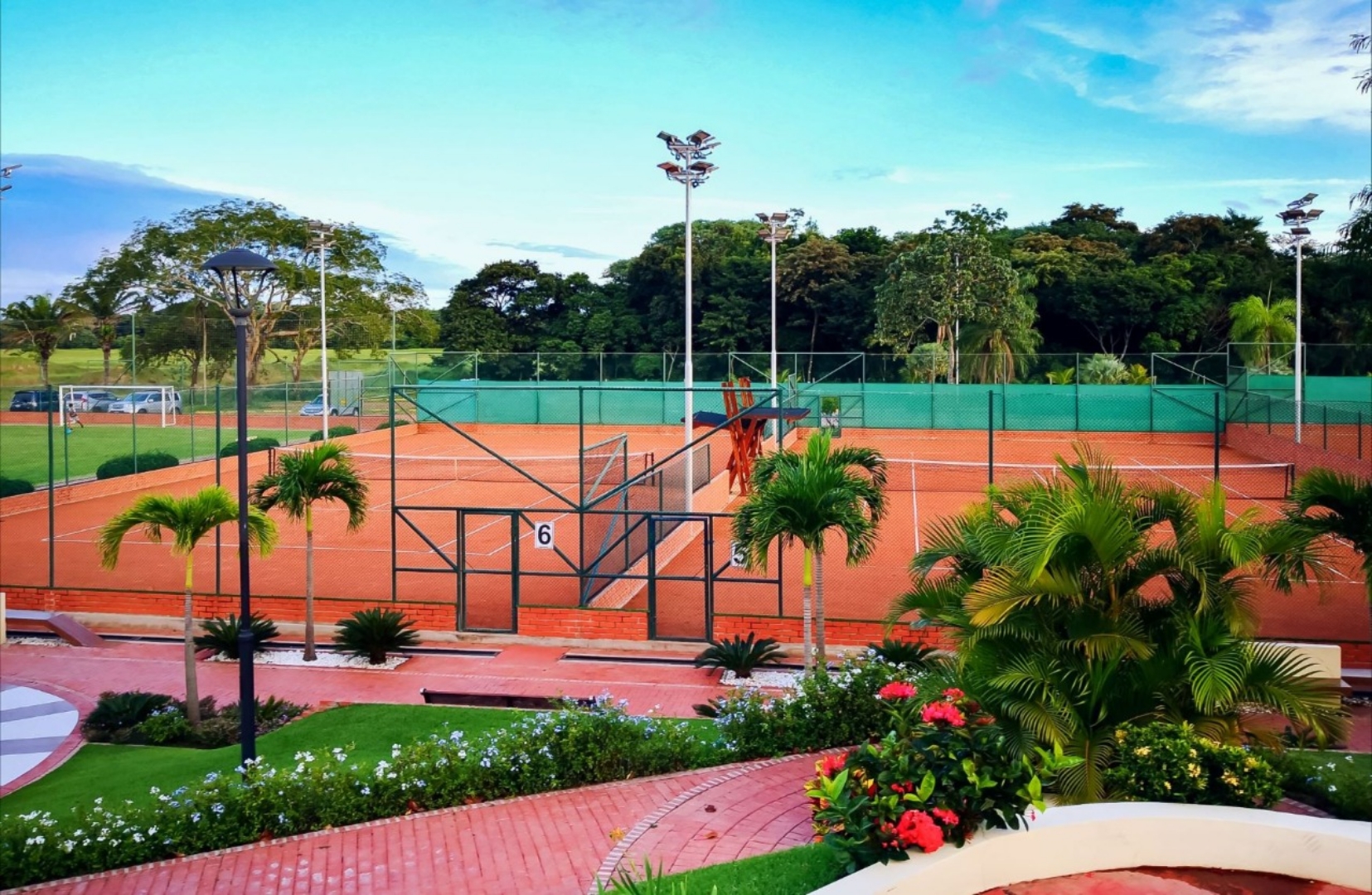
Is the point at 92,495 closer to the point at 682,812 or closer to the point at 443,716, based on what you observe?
the point at 443,716

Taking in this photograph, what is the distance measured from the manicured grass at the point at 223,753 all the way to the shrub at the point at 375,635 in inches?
88.2

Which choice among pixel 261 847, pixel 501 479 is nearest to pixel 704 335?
pixel 501 479

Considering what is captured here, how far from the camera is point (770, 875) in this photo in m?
7.33

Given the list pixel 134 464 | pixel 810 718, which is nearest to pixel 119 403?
pixel 134 464

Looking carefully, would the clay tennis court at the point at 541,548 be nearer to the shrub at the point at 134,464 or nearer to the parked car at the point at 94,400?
the shrub at the point at 134,464

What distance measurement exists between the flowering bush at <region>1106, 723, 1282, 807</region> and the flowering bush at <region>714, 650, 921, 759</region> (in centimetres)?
301

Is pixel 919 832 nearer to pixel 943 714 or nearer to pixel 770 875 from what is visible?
pixel 943 714

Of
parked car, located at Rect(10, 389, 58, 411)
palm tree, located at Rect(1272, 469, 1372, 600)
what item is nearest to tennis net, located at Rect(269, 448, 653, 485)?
parked car, located at Rect(10, 389, 58, 411)

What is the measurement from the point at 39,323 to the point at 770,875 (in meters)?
55.9

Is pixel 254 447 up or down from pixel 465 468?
up

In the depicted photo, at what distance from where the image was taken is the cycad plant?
27.2 ft

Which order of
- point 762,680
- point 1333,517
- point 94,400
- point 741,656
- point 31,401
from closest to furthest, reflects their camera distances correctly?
1. point 1333,517
2. point 762,680
3. point 741,656
4. point 31,401
5. point 94,400

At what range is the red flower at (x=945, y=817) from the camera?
645 cm

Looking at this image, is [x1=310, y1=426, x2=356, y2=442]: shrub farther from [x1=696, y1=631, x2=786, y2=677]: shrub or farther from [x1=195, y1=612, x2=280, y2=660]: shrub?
[x1=696, y1=631, x2=786, y2=677]: shrub
